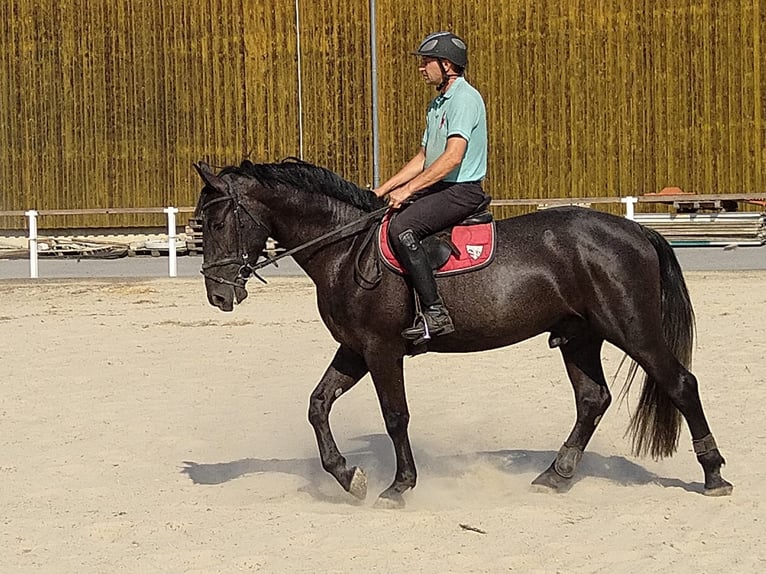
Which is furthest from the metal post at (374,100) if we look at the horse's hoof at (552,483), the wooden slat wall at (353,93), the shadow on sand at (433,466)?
the horse's hoof at (552,483)

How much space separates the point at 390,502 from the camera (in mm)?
6465

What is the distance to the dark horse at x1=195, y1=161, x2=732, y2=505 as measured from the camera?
6449mm

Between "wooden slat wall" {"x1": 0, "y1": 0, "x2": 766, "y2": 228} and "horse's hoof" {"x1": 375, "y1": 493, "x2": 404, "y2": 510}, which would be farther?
"wooden slat wall" {"x1": 0, "y1": 0, "x2": 766, "y2": 228}

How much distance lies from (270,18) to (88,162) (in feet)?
17.8

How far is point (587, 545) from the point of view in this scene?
5.56 metres

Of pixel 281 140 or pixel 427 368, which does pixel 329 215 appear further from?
pixel 281 140

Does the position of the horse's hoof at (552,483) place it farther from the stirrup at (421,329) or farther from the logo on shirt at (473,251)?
the logo on shirt at (473,251)

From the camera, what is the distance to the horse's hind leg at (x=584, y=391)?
6996mm

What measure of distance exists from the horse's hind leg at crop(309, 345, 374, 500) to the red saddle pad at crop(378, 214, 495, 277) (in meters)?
0.64

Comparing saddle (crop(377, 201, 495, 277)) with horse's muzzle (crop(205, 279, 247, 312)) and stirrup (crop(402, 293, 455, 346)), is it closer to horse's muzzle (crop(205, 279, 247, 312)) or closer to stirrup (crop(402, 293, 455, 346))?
stirrup (crop(402, 293, 455, 346))

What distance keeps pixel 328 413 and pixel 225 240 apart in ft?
3.71

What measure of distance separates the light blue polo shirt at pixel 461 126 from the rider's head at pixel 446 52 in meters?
0.06

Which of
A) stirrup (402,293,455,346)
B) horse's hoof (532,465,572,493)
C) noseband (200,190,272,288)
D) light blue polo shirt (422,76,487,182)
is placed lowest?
horse's hoof (532,465,572,493)

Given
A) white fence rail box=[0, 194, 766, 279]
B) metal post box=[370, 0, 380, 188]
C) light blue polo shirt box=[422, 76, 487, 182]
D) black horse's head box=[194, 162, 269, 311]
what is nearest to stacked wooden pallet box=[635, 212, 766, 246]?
white fence rail box=[0, 194, 766, 279]
